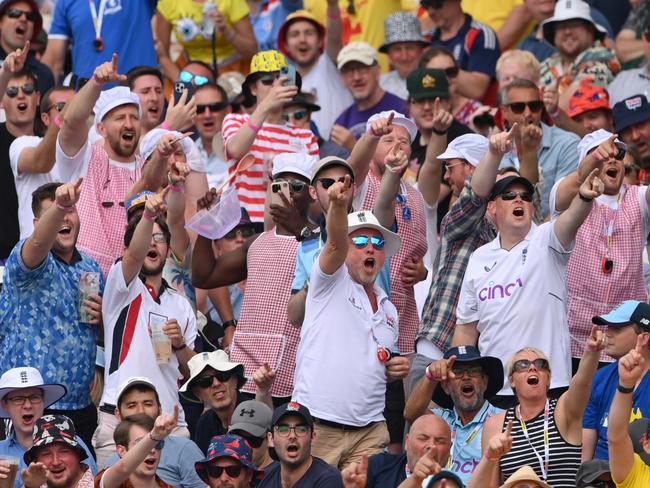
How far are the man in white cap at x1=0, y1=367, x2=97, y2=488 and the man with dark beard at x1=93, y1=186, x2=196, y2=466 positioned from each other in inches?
16.6

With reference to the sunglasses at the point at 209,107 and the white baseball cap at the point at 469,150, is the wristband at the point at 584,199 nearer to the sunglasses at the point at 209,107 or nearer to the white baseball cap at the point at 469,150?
the white baseball cap at the point at 469,150

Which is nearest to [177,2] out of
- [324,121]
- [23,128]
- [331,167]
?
[324,121]

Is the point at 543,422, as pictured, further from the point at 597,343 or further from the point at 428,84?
the point at 428,84

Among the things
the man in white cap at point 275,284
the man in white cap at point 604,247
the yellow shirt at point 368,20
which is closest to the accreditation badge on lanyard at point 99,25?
the yellow shirt at point 368,20

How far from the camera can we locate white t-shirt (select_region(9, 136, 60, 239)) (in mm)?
13289

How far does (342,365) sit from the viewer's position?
1122 cm

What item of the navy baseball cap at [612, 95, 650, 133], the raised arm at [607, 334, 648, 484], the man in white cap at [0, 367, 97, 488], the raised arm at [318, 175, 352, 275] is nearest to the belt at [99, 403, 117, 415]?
the man in white cap at [0, 367, 97, 488]

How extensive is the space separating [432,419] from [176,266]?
119 inches

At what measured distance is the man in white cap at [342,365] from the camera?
11227 mm

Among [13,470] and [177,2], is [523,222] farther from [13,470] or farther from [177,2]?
[177,2]

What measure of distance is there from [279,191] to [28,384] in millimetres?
2260

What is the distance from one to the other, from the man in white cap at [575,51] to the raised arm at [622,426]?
609cm

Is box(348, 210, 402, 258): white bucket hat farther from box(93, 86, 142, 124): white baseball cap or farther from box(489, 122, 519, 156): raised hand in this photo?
box(93, 86, 142, 124): white baseball cap

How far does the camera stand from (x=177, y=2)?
1719 cm
